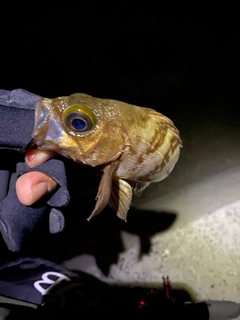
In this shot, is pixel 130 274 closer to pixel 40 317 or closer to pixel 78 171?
pixel 78 171

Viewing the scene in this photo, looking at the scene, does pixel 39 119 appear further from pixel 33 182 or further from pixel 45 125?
pixel 33 182

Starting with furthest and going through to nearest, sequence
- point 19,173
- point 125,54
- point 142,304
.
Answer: point 125,54 < point 142,304 < point 19,173

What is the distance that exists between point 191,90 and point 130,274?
757 millimetres

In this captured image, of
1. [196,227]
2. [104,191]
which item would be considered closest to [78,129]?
[104,191]

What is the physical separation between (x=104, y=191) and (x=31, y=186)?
7.0 inches

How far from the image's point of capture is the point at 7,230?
0.97 m

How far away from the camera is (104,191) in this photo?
0.81 m

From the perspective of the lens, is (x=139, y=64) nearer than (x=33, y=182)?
No

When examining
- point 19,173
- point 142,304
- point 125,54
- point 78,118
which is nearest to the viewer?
point 78,118

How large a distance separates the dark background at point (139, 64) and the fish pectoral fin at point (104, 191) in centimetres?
71

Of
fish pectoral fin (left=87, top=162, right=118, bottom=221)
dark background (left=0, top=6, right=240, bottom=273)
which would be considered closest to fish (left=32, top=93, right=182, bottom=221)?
fish pectoral fin (left=87, top=162, right=118, bottom=221)

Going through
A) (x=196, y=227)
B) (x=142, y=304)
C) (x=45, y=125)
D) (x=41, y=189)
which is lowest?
(x=142, y=304)

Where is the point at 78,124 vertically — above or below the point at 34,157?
above

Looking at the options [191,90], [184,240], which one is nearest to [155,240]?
[184,240]
